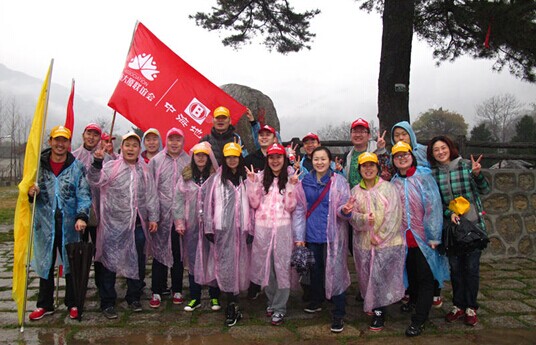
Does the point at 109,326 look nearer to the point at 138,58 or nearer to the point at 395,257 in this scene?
the point at 395,257

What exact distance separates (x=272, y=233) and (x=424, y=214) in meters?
1.33

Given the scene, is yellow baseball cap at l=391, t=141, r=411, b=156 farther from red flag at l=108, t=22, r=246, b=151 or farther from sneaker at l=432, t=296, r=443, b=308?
red flag at l=108, t=22, r=246, b=151

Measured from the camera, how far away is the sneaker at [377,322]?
3.62 meters

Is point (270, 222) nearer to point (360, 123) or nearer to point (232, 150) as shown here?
point (232, 150)

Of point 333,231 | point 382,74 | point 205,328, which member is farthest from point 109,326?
point 382,74

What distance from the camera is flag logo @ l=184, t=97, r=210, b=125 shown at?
5523 millimetres

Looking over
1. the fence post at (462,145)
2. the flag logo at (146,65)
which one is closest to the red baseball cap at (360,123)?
the flag logo at (146,65)

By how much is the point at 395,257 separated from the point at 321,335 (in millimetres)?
906

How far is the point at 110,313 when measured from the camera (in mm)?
3918

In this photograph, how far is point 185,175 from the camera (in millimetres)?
4148

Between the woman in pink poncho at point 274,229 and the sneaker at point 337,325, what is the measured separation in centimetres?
46

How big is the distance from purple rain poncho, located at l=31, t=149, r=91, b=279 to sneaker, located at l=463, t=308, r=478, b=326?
11.5 ft

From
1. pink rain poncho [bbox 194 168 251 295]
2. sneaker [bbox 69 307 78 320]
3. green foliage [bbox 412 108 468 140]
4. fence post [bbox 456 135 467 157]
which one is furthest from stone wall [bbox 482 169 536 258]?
green foliage [bbox 412 108 468 140]

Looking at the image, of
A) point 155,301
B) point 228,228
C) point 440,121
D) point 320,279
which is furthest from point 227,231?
point 440,121
